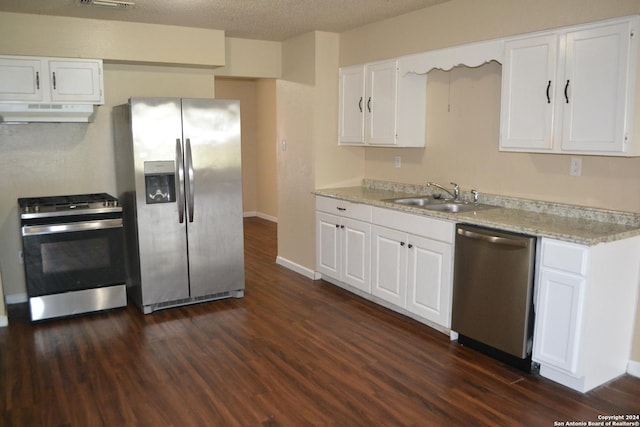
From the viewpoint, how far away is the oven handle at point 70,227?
407 centimetres

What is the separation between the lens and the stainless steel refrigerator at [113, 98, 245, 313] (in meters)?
4.29

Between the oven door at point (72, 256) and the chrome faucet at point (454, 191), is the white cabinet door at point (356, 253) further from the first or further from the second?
the oven door at point (72, 256)

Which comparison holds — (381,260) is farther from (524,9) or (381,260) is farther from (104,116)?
(104,116)

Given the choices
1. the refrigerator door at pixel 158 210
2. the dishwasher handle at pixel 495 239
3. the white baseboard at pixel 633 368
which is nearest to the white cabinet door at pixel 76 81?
the refrigerator door at pixel 158 210

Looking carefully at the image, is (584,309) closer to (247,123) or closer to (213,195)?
(213,195)

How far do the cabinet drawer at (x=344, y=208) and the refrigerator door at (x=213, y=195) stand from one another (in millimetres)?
852

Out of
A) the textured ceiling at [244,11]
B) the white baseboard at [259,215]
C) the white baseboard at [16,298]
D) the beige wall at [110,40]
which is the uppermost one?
the textured ceiling at [244,11]

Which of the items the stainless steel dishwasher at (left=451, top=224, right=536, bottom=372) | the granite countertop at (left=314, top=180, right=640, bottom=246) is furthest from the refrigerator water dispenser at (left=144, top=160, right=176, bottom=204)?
the stainless steel dishwasher at (left=451, top=224, right=536, bottom=372)

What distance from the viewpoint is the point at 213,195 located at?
4.61 meters

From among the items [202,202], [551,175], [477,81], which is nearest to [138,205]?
[202,202]

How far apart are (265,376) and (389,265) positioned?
1508 mm

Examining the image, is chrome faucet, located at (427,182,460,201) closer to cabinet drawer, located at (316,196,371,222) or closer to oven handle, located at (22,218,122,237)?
cabinet drawer, located at (316,196,371,222)

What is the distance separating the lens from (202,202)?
4.57m

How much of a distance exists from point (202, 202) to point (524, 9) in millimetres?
2926
